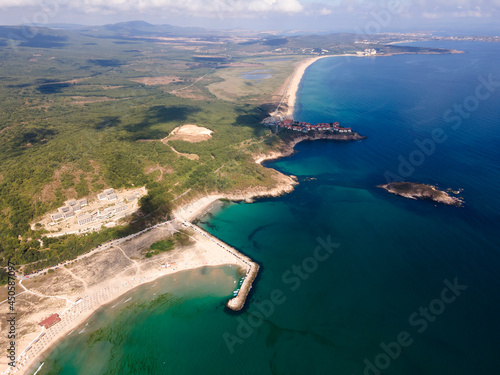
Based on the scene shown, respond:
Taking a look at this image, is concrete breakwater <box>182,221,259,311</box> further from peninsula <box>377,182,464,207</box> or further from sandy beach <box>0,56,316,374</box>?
peninsula <box>377,182,464,207</box>

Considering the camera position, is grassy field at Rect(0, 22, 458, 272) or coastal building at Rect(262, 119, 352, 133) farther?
coastal building at Rect(262, 119, 352, 133)

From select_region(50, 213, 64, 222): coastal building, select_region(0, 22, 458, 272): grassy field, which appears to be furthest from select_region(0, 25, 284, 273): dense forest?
select_region(50, 213, 64, 222): coastal building

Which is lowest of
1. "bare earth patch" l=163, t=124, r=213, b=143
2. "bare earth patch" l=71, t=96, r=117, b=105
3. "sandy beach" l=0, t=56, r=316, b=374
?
"bare earth patch" l=71, t=96, r=117, b=105

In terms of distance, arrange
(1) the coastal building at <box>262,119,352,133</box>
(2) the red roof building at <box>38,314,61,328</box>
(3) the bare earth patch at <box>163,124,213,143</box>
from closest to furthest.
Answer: (2) the red roof building at <box>38,314,61,328</box>, (3) the bare earth patch at <box>163,124,213,143</box>, (1) the coastal building at <box>262,119,352,133</box>

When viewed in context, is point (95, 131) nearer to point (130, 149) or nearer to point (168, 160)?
point (130, 149)

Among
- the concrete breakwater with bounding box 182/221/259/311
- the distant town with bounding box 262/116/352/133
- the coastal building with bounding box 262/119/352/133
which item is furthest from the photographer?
the distant town with bounding box 262/116/352/133

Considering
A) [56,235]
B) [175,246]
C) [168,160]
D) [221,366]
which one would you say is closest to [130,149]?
[168,160]

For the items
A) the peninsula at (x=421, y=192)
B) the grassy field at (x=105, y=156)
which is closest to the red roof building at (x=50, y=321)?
the grassy field at (x=105, y=156)

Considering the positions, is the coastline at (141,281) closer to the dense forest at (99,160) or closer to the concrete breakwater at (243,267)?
the concrete breakwater at (243,267)
